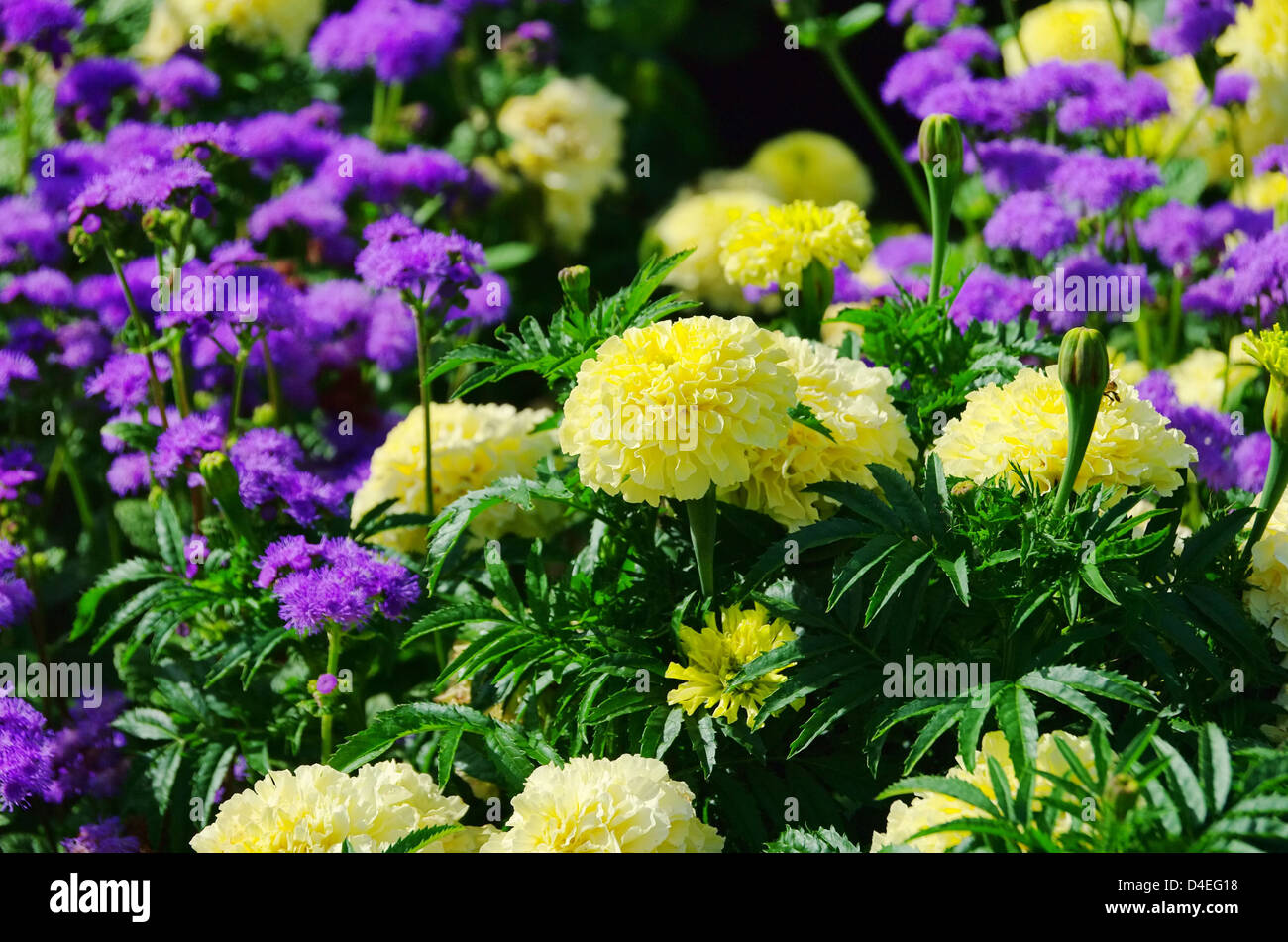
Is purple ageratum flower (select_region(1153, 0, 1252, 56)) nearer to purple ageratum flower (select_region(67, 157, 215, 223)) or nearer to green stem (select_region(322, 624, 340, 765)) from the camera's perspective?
purple ageratum flower (select_region(67, 157, 215, 223))

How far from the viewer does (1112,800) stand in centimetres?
136

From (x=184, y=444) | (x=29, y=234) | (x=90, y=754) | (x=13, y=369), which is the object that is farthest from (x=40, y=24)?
(x=90, y=754)

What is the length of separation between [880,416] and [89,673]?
1476mm

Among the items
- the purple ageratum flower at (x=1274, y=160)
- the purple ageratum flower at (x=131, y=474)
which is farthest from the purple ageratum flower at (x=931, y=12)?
the purple ageratum flower at (x=131, y=474)

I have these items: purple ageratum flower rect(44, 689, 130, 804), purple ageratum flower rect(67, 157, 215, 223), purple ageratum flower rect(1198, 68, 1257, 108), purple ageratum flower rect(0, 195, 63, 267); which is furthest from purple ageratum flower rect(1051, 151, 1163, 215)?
purple ageratum flower rect(0, 195, 63, 267)

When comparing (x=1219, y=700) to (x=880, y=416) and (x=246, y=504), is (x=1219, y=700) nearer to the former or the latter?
(x=880, y=416)

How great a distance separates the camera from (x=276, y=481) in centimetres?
220

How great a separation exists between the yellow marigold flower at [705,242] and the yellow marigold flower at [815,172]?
0.74 meters

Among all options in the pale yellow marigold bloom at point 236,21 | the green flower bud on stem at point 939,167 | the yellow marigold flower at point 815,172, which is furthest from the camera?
the yellow marigold flower at point 815,172

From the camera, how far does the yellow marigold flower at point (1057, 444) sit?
5.84 ft

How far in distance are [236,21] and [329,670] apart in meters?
2.41

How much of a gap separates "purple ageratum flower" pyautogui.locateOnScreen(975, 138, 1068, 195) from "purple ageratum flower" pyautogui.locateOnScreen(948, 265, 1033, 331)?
1.26 ft

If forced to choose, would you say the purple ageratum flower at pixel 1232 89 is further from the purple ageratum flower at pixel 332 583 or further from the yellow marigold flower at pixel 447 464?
the purple ageratum flower at pixel 332 583

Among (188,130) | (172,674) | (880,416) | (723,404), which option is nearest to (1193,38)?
(880,416)
